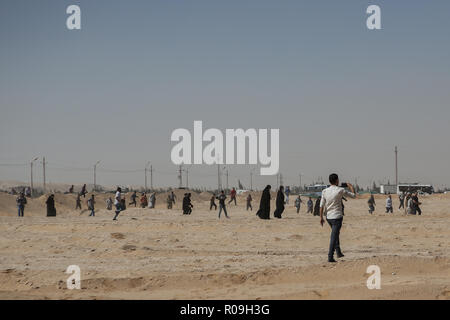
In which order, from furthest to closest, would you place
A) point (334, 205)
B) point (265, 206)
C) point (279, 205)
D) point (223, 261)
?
point (279, 205)
point (265, 206)
point (223, 261)
point (334, 205)

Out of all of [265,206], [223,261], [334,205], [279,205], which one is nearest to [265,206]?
[265,206]

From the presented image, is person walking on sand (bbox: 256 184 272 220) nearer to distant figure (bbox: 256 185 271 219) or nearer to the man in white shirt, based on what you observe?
distant figure (bbox: 256 185 271 219)

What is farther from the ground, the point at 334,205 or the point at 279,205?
the point at 334,205

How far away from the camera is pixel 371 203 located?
3688cm

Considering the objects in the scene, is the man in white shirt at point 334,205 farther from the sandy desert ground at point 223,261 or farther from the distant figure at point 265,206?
the distant figure at point 265,206

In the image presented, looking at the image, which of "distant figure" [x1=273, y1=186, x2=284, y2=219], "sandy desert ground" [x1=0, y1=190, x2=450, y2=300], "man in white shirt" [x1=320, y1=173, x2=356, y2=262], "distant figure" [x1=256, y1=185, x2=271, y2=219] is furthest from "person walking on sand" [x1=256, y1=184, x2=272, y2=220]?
"man in white shirt" [x1=320, y1=173, x2=356, y2=262]

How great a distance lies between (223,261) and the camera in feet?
42.9

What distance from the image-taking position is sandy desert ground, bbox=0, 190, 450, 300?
9562 mm

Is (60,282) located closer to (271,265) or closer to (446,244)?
(271,265)

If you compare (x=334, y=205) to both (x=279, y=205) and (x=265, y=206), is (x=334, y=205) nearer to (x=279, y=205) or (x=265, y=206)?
(x=265, y=206)

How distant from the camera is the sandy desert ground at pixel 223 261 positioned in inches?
376

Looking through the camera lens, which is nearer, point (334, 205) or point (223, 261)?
point (334, 205)
